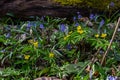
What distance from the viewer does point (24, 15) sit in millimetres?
4188

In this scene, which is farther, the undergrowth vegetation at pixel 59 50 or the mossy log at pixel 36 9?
the mossy log at pixel 36 9

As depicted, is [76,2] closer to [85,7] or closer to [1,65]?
[85,7]

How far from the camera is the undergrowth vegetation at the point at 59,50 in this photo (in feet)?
10.3

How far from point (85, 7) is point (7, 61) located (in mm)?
1325

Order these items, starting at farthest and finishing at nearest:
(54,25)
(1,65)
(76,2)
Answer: (54,25) < (76,2) < (1,65)

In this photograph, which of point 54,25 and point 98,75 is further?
point 54,25

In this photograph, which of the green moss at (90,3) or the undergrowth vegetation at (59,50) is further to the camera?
the green moss at (90,3)

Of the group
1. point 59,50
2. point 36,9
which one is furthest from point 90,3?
point 59,50

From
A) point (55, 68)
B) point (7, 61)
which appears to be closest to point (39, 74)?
point (55, 68)

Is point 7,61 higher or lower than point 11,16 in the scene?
lower

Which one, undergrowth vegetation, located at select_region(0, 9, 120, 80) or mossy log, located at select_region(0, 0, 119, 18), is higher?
mossy log, located at select_region(0, 0, 119, 18)

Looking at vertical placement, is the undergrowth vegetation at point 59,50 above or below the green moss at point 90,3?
below

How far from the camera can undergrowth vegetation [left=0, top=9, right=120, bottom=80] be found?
3137 mm

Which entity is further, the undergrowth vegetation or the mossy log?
the mossy log
